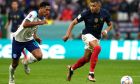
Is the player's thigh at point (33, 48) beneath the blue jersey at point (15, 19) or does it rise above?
above

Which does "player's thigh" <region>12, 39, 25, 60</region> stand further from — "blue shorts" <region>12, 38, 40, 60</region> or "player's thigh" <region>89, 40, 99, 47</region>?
"player's thigh" <region>89, 40, 99, 47</region>

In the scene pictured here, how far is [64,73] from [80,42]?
7243 mm

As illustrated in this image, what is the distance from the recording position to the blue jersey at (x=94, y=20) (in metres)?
15.0

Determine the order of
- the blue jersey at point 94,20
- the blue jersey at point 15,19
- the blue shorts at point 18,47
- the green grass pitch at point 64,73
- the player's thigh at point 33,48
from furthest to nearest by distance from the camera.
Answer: the blue jersey at point 15,19 → the green grass pitch at point 64,73 → the blue jersey at point 94,20 → the player's thigh at point 33,48 → the blue shorts at point 18,47

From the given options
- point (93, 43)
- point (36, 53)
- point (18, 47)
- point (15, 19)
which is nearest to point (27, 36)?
point (18, 47)

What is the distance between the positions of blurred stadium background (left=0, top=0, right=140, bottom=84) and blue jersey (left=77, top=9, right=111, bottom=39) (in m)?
1.31

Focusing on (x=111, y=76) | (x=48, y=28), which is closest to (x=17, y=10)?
(x=48, y=28)

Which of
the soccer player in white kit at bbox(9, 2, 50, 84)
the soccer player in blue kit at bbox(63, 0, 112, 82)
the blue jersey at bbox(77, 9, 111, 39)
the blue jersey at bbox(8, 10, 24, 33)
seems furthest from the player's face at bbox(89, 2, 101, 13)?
the blue jersey at bbox(8, 10, 24, 33)

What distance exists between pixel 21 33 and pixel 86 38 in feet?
5.72

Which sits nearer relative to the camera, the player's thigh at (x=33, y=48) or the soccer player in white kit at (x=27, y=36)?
the soccer player in white kit at (x=27, y=36)

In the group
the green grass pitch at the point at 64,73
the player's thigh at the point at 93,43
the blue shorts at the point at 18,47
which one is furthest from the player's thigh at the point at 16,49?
the player's thigh at the point at 93,43

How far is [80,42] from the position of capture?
25078 mm

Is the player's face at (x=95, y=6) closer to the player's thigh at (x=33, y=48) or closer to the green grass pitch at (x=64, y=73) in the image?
the player's thigh at (x=33, y=48)

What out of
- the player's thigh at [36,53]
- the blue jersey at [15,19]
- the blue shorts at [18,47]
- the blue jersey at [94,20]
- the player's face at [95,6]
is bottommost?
the blue jersey at [15,19]
